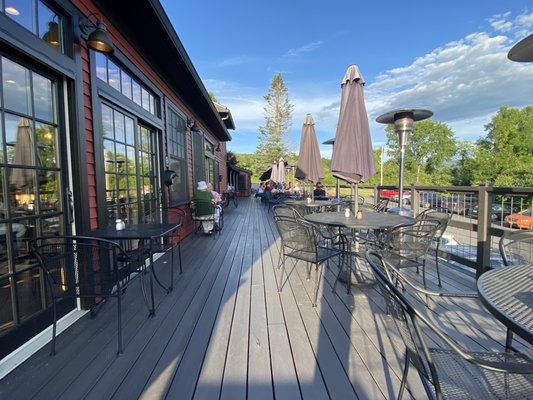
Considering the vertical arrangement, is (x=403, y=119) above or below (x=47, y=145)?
above

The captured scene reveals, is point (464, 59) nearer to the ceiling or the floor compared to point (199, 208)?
nearer to the ceiling

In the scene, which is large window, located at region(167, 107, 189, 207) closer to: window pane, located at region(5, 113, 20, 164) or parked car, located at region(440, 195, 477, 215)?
window pane, located at region(5, 113, 20, 164)

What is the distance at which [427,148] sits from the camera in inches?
1602

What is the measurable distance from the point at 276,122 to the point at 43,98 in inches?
1124

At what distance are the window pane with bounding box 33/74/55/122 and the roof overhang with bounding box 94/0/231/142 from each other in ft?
3.78

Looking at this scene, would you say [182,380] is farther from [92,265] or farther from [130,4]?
[130,4]

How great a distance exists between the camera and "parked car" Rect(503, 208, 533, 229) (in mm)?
3039

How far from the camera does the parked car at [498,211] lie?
3.00 meters

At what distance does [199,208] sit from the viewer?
518 centimetres

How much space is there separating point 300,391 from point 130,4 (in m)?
3.63

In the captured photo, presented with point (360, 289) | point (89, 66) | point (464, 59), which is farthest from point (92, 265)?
point (464, 59)

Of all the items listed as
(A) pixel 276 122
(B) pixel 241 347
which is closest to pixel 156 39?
(B) pixel 241 347

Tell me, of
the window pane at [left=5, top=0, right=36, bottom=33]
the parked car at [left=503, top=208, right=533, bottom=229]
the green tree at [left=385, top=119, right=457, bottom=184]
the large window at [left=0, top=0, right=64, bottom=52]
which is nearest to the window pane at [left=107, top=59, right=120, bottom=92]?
the large window at [left=0, top=0, right=64, bottom=52]

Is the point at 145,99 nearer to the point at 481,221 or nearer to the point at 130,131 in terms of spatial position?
the point at 130,131
